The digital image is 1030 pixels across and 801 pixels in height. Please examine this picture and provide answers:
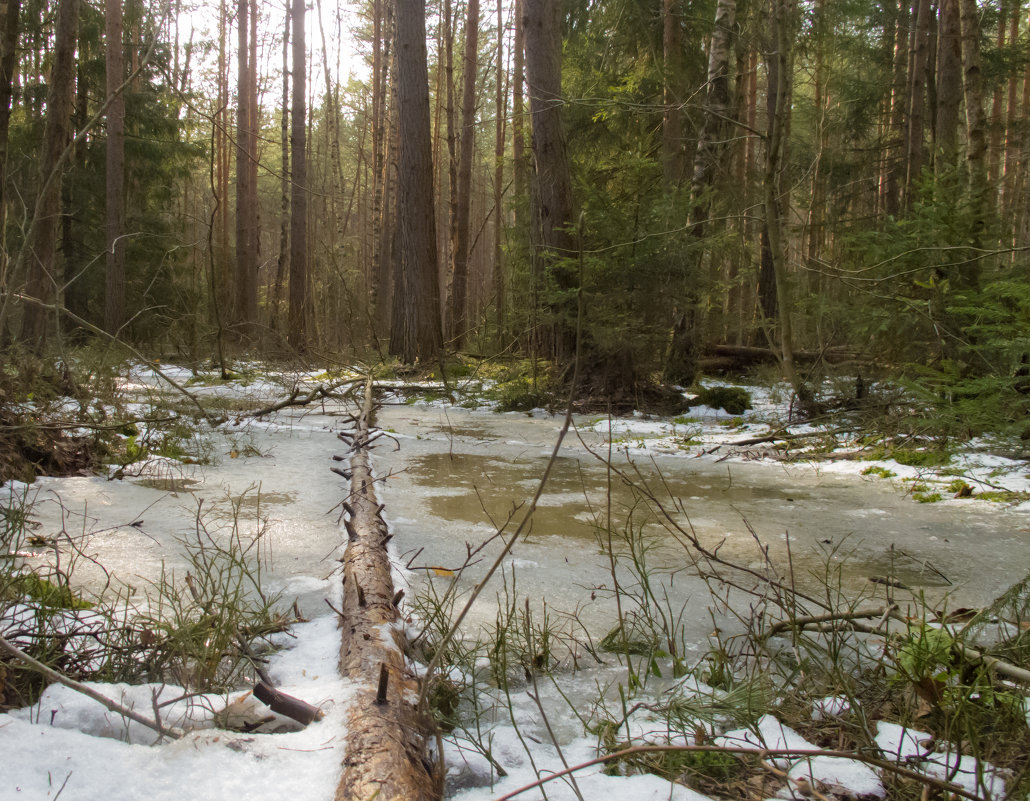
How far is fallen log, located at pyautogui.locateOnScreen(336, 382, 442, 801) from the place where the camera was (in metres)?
1.38

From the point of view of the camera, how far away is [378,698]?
1.62 meters

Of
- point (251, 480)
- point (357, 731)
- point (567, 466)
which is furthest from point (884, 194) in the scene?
point (357, 731)

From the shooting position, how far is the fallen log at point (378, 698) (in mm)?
1379

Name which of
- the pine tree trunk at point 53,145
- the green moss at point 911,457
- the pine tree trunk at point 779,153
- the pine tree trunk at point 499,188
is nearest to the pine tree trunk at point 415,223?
the pine tree trunk at point 499,188

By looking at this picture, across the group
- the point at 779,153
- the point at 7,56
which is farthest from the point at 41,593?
the point at 7,56

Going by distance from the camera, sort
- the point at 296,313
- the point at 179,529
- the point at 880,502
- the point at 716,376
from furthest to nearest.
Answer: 1. the point at 296,313
2. the point at 716,376
3. the point at 880,502
4. the point at 179,529

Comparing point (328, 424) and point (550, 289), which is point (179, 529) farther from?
point (550, 289)

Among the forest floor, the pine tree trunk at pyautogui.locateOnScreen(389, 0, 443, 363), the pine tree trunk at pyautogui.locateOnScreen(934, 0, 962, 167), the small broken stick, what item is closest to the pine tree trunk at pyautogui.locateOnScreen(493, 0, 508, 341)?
the pine tree trunk at pyautogui.locateOnScreen(389, 0, 443, 363)

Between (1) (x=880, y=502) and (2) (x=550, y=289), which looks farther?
→ (2) (x=550, y=289)

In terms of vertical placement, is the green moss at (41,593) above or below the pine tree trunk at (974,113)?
below

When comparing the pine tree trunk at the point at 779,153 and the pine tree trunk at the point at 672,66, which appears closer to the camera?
the pine tree trunk at the point at 779,153

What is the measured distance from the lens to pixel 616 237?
24.2ft

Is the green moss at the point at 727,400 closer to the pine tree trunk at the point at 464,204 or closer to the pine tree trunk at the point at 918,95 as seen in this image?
the pine tree trunk at the point at 918,95

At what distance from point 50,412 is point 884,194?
16.8 meters
